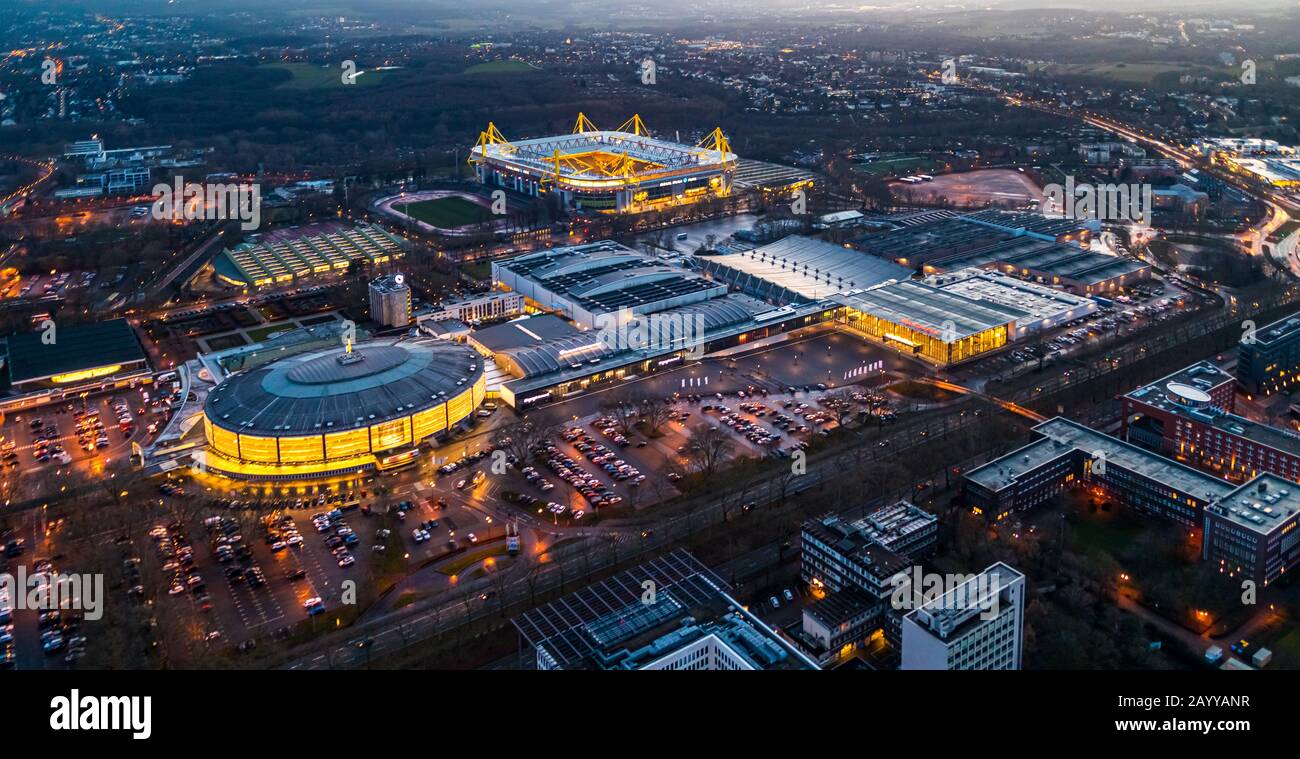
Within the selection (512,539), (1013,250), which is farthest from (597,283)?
(1013,250)

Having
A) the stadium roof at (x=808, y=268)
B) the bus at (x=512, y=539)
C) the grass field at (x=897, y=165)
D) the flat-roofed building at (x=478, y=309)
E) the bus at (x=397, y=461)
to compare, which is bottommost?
the bus at (x=512, y=539)

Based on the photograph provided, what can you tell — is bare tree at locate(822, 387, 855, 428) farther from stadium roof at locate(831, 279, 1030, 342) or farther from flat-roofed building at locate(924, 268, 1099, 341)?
flat-roofed building at locate(924, 268, 1099, 341)

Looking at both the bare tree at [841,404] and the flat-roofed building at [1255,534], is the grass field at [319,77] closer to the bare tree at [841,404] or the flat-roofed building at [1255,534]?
the bare tree at [841,404]

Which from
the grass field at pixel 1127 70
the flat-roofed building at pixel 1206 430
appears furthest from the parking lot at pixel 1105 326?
the grass field at pixel 1127 70

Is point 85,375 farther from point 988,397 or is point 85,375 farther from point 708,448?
point 988,397

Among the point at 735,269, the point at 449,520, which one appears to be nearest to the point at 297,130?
the point at 735,269

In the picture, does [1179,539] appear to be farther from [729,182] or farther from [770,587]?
[729,182]

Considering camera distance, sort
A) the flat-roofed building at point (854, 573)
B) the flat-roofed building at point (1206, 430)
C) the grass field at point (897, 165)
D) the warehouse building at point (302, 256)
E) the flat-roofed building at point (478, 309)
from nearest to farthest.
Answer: the flat-roofed building at point (854, 573) < the flat-roofed building at point (1206, 430) < the flat-roofed building at point (478, 309) < the warehouse building at point (302, 256) < the grass field at point (897, 165)
